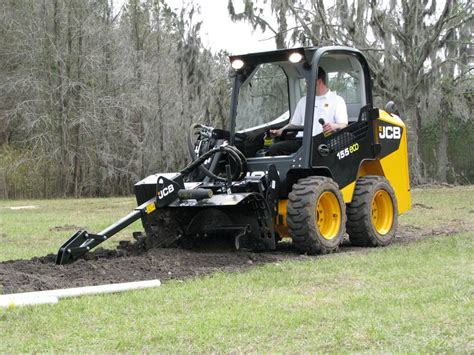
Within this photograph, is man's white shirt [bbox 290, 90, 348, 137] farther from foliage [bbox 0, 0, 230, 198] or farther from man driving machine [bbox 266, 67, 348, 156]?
foliage [bbox 0, 0, 230, 198]

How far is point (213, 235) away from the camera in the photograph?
866cm

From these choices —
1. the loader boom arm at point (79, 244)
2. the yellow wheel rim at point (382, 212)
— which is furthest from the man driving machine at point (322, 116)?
the loader boom arm at point (79, 244)

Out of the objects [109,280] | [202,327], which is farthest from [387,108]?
[202,327]

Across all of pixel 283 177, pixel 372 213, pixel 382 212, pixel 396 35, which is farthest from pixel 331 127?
pixel 396 35

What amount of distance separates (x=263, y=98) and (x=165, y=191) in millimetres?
2345

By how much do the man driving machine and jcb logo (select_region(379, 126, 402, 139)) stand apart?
78 cm

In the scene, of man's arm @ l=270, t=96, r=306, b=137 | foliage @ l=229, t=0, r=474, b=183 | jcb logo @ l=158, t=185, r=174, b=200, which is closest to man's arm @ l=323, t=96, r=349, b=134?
man's arm @ l=270, t=96, r=306, b=137

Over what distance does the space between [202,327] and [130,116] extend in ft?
80.1

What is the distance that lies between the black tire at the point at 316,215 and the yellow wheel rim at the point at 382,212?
1039 millimetres

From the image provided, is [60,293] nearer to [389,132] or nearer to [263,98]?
[263,98]

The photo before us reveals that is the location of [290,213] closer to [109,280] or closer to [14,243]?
[109,280]

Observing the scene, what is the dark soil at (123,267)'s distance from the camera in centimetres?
642

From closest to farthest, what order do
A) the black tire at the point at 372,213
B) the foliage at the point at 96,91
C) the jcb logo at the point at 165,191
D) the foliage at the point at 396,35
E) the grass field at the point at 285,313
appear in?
the grass field at the point at 285,313 < the jcb logo at the point at 165,191 < the black tire at the point at 372,213 < the foliage at the point at 396,35 < the foliage at the point at 96,91

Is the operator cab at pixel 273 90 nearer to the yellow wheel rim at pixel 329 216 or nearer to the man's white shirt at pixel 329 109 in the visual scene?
the man's white shirt at pixel 329 109
